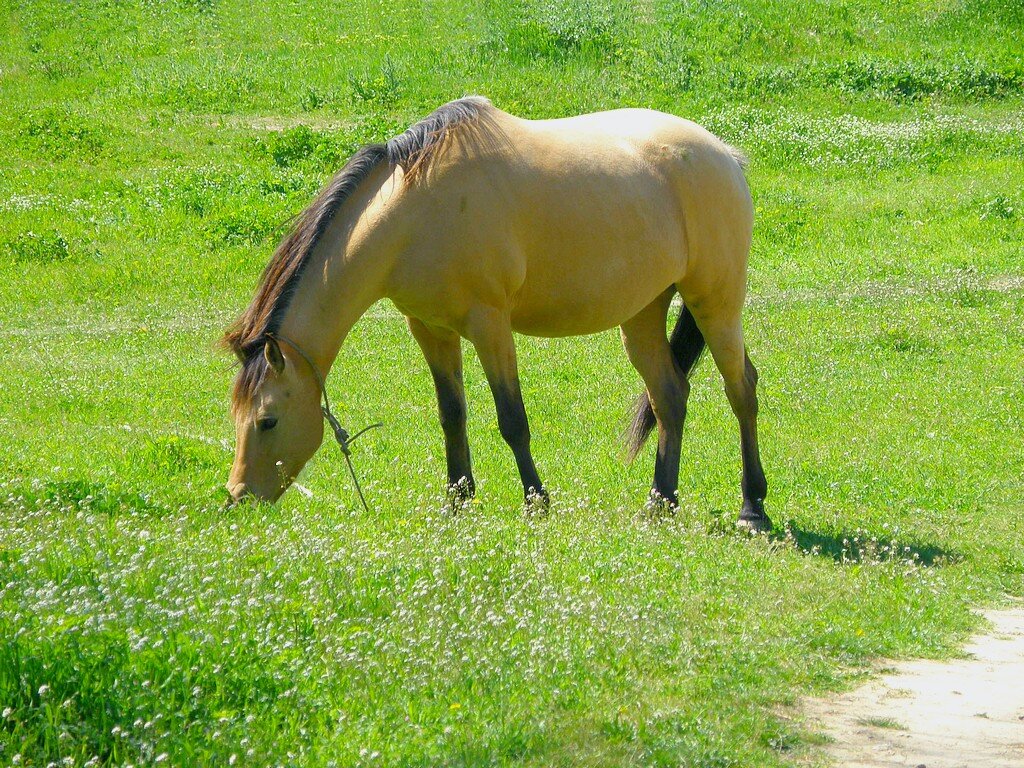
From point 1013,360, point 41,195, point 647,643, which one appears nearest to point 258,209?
point 41,195

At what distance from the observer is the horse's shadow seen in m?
7.53

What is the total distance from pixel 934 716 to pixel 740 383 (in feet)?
13.3

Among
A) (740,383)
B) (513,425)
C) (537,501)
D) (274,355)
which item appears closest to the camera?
(274,355)

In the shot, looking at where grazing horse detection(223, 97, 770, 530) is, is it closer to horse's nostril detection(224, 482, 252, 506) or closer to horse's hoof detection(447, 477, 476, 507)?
horse's nostril detection(224, 482, 252, 506)

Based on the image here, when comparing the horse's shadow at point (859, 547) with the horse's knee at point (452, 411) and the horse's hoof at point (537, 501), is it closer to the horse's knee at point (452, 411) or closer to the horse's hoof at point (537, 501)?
the horse's hoof at point (537, 501)

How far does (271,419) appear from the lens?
7.16 meters

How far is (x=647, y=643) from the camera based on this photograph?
5445 millimetres

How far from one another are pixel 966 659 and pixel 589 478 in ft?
12.0

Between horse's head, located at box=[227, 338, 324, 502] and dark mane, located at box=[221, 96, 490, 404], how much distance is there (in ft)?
0.07

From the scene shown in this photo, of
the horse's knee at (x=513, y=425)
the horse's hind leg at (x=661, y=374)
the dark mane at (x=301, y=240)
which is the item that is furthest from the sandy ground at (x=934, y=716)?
the dark mane at (x=301, y=240)

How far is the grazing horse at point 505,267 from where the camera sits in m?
7.27

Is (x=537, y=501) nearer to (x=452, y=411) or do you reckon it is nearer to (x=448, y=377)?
(x=452, y=411)

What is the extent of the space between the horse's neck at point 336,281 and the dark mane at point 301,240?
0.05 m

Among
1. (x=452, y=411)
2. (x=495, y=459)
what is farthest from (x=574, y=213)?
(x=495, y=459)
